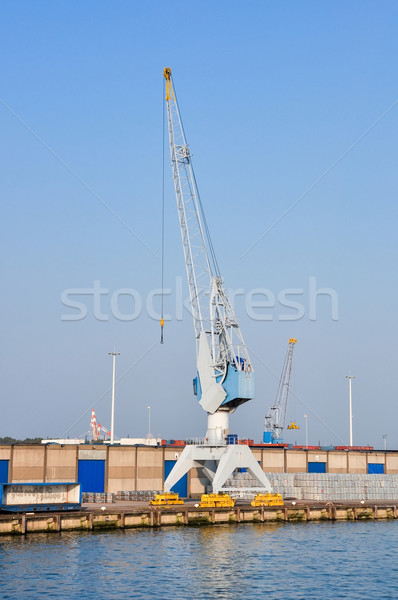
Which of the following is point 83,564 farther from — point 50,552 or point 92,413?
point 92,413

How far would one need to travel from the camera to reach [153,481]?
89000mm

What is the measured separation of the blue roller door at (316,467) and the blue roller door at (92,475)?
29.4m

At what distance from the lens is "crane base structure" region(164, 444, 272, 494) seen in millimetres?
80688

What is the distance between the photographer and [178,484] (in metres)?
91.1

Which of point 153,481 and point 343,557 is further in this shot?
point 153,481

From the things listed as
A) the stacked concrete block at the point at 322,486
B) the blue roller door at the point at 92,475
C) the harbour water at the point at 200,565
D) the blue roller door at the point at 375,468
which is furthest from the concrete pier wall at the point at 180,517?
the blue roller door at the point at 375,468

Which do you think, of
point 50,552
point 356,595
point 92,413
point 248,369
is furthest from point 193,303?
point 92,413

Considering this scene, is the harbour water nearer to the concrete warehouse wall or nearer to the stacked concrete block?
the stacked concrete block

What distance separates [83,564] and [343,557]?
19198 millimetres

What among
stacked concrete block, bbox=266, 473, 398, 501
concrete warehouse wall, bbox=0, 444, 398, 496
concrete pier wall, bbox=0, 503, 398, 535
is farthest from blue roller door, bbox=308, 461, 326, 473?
concrete pier wall, bbox=0, 503, 398, 535

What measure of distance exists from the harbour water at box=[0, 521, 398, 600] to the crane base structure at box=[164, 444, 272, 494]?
43.1 ft

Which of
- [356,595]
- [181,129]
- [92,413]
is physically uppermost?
[181,129]

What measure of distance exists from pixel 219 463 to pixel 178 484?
11.6 m

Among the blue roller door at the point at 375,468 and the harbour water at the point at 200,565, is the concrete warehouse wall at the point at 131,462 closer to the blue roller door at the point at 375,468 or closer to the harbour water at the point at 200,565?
the blue roller door at the point at 375,468
